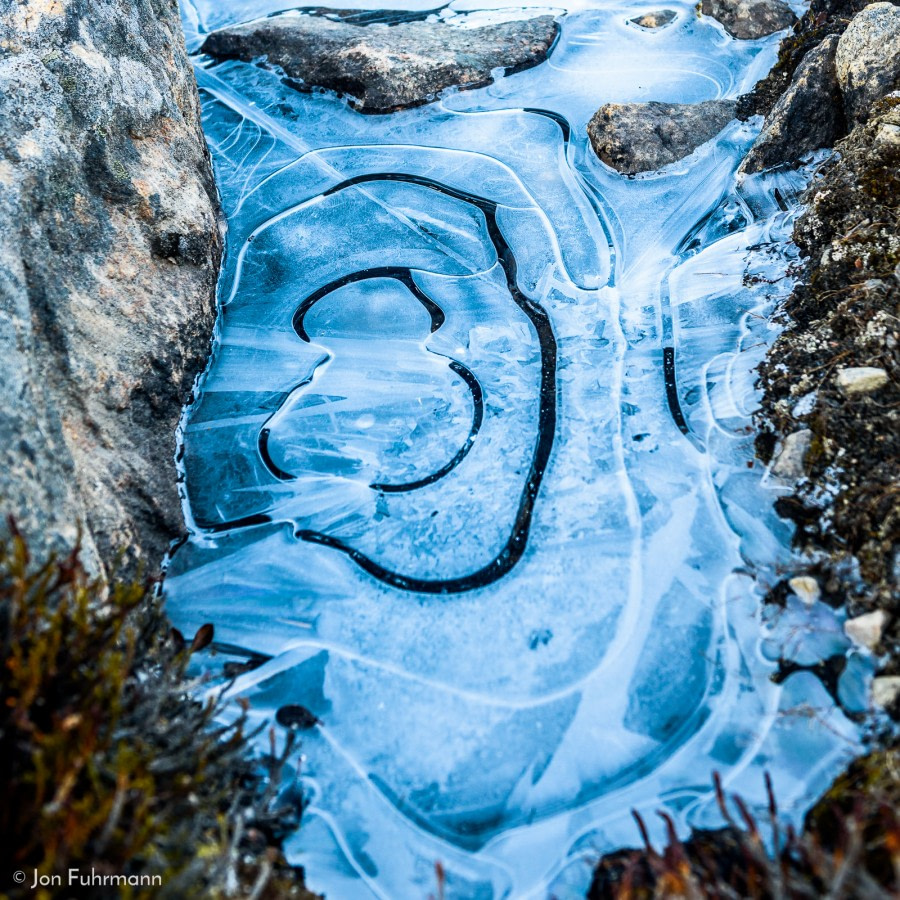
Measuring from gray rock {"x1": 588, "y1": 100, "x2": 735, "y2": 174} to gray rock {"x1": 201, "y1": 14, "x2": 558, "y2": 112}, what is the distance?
0.78 metres

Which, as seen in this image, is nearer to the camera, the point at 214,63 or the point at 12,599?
the point at 12,599

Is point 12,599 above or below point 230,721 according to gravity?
above

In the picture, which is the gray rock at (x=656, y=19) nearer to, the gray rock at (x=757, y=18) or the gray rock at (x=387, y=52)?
the gray rock at (x=757, y=18)

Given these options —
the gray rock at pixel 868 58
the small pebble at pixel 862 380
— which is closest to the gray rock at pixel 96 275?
the small pebble at pixel 862 380

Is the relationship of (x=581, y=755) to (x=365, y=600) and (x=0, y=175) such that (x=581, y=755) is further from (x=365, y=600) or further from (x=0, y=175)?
(x=0, y=175)

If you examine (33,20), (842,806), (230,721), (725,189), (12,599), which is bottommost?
(230,721)

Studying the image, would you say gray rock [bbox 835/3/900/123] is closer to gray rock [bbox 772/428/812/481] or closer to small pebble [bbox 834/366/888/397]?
small pebble [bbox 834/366/888/397]

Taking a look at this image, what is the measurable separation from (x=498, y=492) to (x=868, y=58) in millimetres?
2208

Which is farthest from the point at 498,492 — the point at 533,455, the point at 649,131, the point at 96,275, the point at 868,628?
the point at 649,131

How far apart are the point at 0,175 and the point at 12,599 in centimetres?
136

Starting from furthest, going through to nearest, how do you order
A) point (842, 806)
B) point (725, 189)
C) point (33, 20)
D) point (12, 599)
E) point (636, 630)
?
point (725, 189) → point (33, 20) → point (636, 630) → point (842, 806) → point (12, 599)

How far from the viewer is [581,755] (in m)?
1.97

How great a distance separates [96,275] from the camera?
2.60 meters

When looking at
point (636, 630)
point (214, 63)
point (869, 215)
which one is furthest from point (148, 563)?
point (214, 63)
